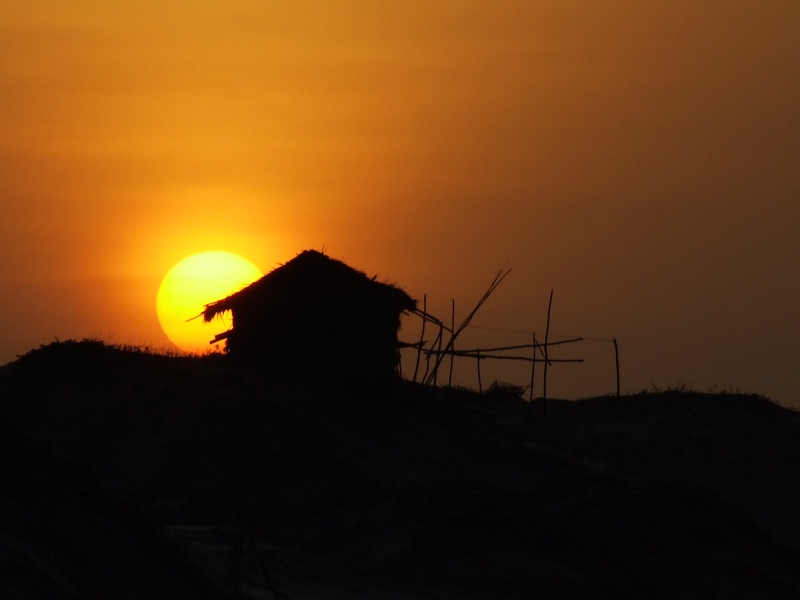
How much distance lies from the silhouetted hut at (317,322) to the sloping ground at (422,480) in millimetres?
1172

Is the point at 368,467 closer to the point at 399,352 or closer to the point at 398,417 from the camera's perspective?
the point at 398,417

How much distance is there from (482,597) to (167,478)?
34.3 feet

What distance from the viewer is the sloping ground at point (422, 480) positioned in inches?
626

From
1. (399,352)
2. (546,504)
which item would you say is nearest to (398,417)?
(399,352)

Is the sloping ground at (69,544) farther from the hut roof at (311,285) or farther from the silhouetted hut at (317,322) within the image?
the hut roof at (311,285)

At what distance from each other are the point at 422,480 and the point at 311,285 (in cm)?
755

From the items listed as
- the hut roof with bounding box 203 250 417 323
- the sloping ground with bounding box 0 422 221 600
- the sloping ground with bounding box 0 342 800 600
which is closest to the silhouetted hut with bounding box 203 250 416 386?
the hut roof with bounding box 203 250 417 323

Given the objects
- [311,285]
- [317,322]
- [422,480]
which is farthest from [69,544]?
[311,285]

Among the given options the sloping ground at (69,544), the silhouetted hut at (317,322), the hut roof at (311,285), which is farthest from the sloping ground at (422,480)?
the hut roof at (311,285)

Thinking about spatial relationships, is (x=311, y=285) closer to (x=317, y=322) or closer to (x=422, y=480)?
(x=317, y=322)

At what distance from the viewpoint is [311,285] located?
31.3 metres

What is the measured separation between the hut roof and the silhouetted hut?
0.03 meters

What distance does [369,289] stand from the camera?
31.5m

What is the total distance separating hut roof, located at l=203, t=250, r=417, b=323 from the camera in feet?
103
